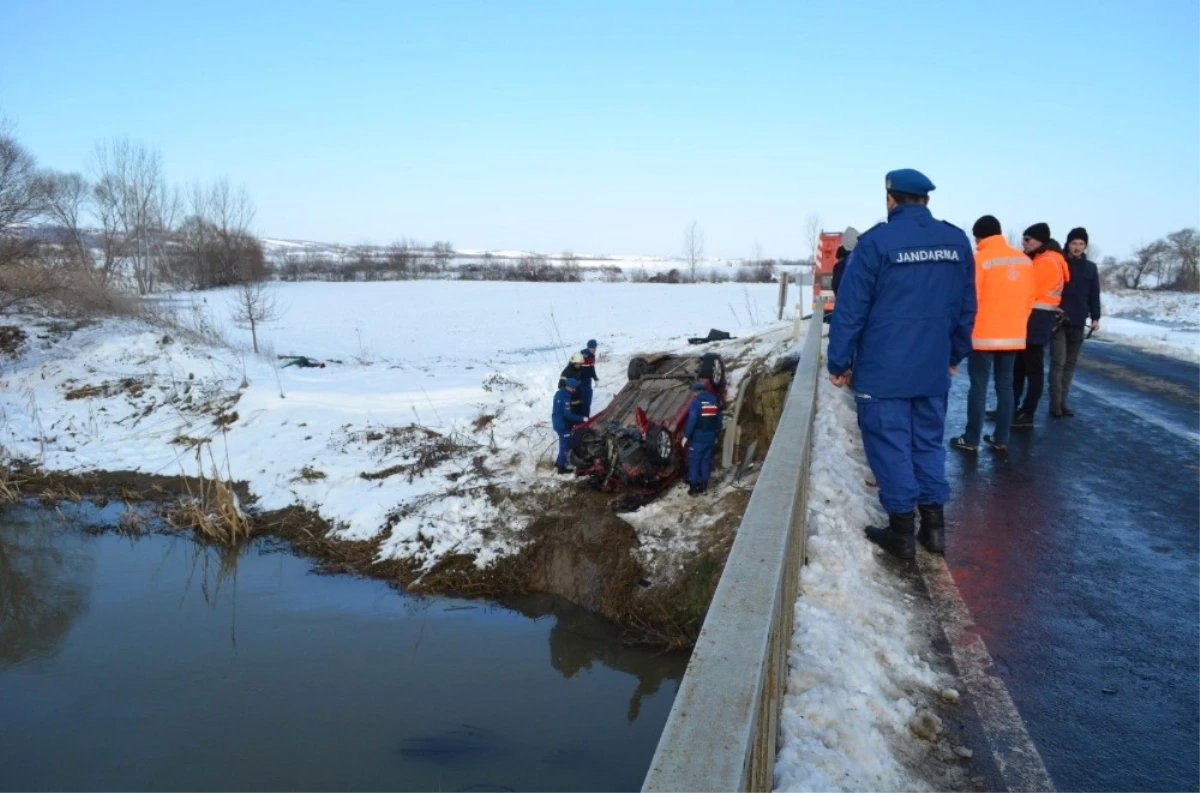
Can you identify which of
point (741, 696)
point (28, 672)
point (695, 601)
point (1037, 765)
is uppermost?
point (741, 696)

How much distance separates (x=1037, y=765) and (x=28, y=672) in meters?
9.07

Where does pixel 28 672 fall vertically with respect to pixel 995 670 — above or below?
below

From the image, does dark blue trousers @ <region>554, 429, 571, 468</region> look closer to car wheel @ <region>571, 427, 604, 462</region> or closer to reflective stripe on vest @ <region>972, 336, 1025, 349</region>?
car wheel @ <region>571, 427, 604, 462</region>

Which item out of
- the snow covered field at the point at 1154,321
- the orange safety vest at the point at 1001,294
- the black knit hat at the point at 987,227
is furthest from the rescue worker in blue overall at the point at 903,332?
the snow covered field at the point at 1154,321

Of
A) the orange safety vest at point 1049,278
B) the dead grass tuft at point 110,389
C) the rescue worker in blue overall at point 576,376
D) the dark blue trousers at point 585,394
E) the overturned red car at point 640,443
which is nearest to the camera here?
the orange safety vest at point 1049,278

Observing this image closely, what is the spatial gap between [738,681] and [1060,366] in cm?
830

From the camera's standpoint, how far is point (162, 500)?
1263 centimetres

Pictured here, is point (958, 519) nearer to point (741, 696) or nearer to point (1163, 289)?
point (741, 696)

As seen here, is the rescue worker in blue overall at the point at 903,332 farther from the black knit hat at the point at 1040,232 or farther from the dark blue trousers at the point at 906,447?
the black knit hat at the point at 1040,232

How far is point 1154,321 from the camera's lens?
1061 inches

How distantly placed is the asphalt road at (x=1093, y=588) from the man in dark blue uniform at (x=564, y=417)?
16.4ft

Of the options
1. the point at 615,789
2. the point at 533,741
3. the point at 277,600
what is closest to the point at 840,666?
the point at 615,789

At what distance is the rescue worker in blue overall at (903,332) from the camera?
3973 millimetres

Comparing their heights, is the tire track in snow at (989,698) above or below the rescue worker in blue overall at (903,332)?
below
